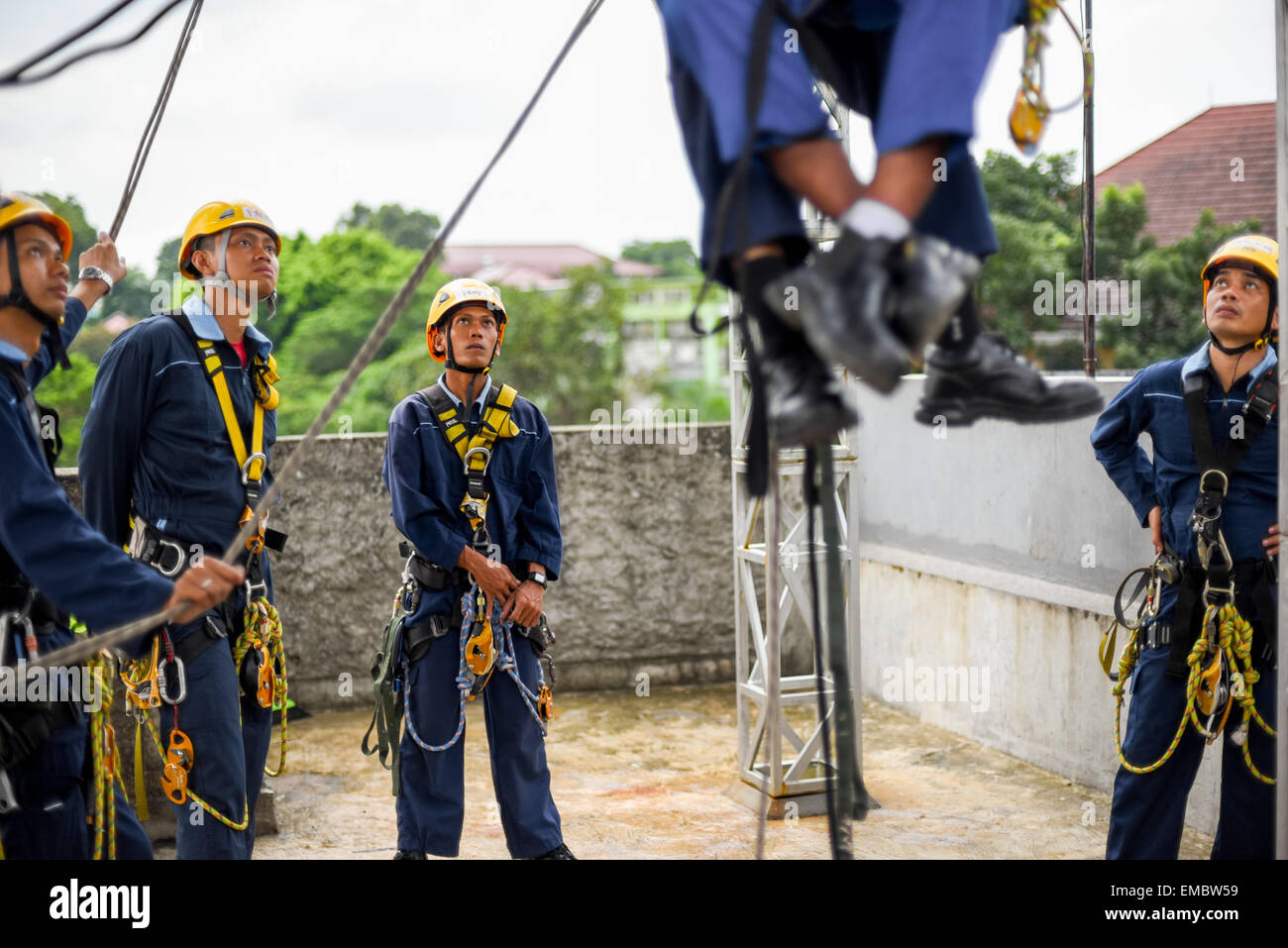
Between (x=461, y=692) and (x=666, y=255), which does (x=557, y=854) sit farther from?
(x=666, y=255)

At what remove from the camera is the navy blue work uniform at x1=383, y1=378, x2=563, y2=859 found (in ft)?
15.8

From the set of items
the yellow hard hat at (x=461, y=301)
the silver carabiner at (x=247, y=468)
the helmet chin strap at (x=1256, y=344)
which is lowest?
the silver carabiner at (x=247, y=468)

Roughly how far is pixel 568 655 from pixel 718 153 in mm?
6685

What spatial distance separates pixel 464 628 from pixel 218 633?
1128 millimetres

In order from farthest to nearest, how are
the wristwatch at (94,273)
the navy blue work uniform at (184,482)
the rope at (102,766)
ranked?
the navy blue work uniform at (184,482)
the wristwatch at (94,273)
the rope at (102,766)

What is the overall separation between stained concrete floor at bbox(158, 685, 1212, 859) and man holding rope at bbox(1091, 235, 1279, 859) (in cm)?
123

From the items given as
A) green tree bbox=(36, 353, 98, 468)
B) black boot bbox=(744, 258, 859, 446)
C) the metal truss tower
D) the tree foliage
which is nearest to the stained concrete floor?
the metal truss tower

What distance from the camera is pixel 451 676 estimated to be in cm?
483

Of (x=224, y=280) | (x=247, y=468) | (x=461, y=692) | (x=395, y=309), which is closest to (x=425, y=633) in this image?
(x=461, y=692)

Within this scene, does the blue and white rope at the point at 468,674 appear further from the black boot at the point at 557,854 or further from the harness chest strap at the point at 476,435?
the black boot at the point at 557,854

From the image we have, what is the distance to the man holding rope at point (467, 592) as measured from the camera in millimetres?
4812

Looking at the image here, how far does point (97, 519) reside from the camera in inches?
155

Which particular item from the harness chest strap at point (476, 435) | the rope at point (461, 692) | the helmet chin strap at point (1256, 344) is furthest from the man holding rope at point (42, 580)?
the helmet chin strap at point (1256, 344)

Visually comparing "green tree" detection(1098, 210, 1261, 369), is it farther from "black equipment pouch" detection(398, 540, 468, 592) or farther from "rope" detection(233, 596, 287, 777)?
"rope" detection(233, 596, 287, 777)
